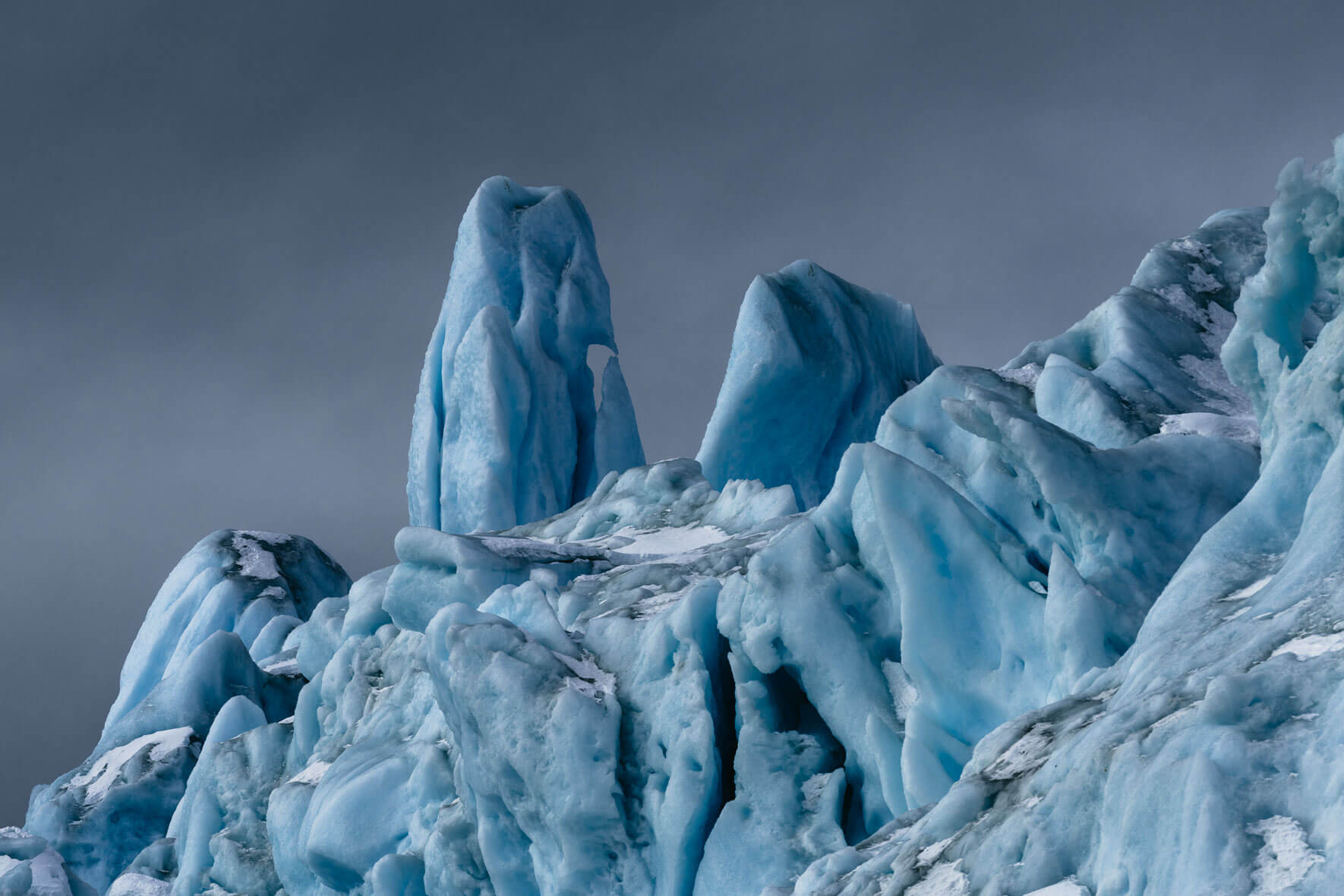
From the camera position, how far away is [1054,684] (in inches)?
367

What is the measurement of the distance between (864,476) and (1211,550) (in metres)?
3.62

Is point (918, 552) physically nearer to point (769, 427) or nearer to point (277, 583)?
point (769, 427)

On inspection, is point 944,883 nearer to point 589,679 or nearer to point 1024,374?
point 589,679

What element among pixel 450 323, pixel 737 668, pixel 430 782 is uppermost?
pixel 450 323

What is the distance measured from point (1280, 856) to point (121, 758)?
19370 millimetres

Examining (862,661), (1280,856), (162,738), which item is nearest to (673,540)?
(862,661)

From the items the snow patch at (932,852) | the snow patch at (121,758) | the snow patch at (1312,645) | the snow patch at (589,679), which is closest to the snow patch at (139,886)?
the snow patch at (121,758)

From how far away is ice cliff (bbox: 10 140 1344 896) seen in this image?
5625 millimetres

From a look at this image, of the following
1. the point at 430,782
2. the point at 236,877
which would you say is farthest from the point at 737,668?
the point at 236,877

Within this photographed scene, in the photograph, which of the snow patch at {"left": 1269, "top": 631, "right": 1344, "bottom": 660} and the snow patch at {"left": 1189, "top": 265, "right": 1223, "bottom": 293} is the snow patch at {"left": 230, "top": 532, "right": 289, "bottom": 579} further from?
the snow patch at {"left": 1269, "top": 631, "right": 1344, "bottom": 660}

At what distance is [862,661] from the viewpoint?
424 inches

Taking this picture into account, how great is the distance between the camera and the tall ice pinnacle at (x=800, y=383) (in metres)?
19.2

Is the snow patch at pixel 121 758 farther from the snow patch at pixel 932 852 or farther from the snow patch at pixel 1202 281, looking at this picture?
the snow patch at pixel 932 852

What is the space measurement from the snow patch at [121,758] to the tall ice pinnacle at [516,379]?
6470 mm
